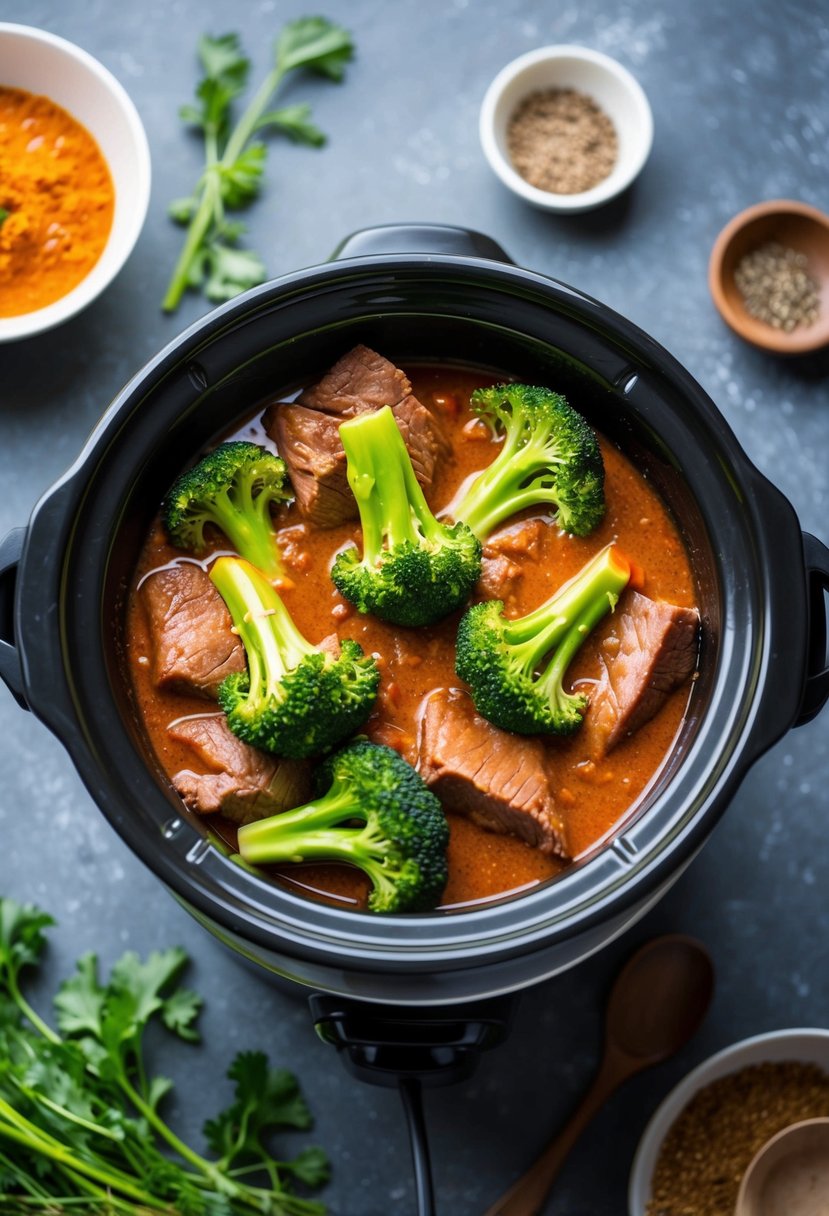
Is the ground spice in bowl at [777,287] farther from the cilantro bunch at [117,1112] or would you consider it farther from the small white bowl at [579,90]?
the cilantro bunch at [117,1112]

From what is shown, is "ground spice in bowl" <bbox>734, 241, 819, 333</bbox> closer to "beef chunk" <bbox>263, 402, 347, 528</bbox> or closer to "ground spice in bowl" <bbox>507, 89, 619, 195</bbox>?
"ground spice in bowl" <bbox>507, 89, 619, 195</bbox>

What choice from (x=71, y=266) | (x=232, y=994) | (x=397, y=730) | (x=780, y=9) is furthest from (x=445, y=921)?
(x=780, y=9)

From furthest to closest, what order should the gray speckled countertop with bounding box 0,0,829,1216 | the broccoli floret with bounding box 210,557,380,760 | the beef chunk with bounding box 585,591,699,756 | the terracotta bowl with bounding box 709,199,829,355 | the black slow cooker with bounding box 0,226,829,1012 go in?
the terracotta bowl with bounding box 709,199,829,355 → the gray speckled countertop with bounding box 0,0,829,1216 → the beef chunk with bounding box 585,591,699,756 → the broccoli floret with bounding box 210,557,380,760 → the black slow cooker with bounding box 0,226,829,1012

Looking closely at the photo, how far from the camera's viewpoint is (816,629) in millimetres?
2818

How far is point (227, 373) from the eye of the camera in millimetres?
2902

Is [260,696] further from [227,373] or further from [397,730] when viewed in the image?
[227,373]

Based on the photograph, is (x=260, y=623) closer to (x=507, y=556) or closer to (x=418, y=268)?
(x=507, y=556)

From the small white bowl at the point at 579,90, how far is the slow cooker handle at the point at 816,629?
142cm

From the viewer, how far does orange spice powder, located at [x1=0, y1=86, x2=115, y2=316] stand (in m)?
3.47

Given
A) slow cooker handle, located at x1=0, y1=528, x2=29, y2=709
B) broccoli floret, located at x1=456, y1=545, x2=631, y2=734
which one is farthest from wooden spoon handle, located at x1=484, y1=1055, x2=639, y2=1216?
slow cooker handle, located at x1=0, y1=528, x2=29, y2=709

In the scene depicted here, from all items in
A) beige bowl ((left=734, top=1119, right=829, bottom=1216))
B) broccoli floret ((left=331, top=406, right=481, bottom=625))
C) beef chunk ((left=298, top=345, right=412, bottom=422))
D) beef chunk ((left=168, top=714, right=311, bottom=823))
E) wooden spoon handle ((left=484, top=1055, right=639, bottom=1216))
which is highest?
beef chunk ((left=298, top=345, right=412, bottom=422))

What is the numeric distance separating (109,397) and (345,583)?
122 cm

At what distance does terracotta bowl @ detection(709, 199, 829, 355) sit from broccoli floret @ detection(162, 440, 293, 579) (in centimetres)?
150

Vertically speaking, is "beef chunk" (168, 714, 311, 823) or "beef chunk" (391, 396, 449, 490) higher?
"beef chunk" (391, 396, 449, 490)
